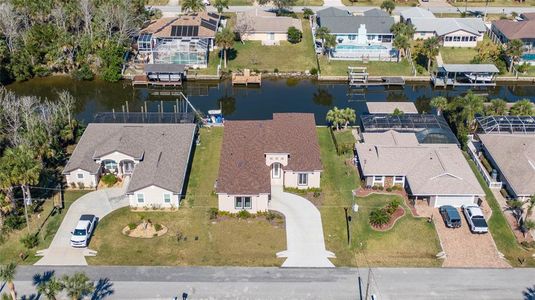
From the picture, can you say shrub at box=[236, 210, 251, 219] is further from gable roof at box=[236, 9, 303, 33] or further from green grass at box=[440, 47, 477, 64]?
green grass at box=[440, 47, 477, 64]

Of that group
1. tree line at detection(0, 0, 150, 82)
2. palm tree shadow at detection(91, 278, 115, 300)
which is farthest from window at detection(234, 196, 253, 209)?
tree line at detection(0, 0, 150, 82)

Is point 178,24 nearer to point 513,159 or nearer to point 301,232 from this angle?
point 301,232

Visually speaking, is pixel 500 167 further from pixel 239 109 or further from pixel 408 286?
pixel 239 109

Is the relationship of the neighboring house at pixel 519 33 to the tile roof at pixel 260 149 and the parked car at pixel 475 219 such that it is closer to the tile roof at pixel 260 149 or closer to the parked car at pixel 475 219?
the tile roof at pixel 260 149

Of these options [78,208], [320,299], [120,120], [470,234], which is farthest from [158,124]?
[470,234]

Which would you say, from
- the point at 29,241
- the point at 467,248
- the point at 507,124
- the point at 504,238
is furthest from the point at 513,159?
the point at 29,241
